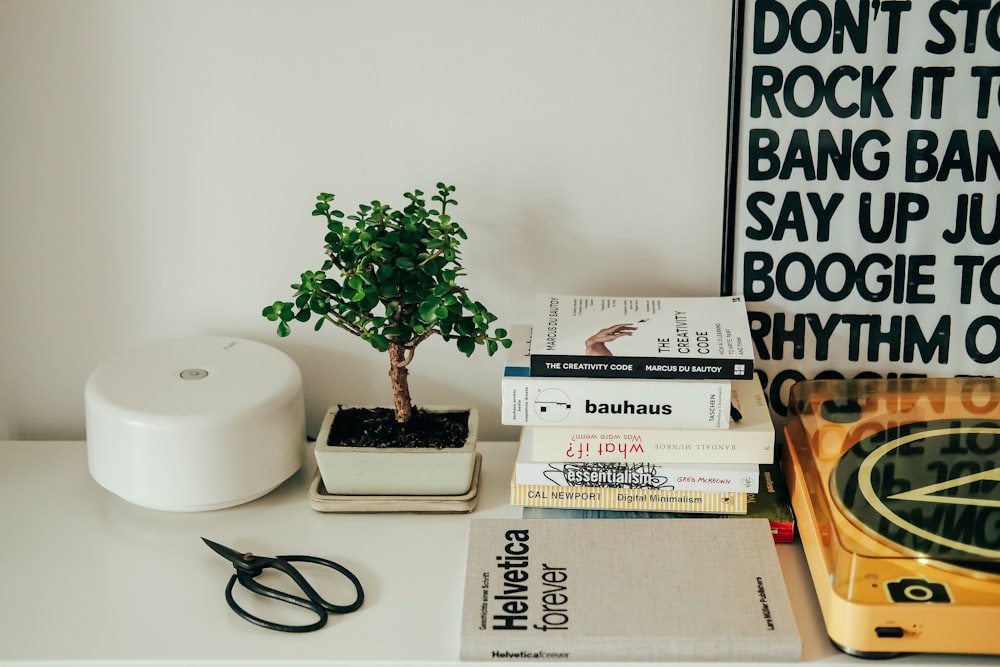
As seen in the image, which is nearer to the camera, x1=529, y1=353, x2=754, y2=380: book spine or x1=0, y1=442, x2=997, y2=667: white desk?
x1=0, y1=442, x2=997, y2=667: white desk

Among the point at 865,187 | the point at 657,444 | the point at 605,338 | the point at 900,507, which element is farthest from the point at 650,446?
the point at 865,187

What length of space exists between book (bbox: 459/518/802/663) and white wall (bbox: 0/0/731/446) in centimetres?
27

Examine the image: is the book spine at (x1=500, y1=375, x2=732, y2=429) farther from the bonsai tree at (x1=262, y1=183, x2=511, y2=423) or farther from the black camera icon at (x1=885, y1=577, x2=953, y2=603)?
the black camera icon at (x1=885, y1=577, x2=953, y2=603)

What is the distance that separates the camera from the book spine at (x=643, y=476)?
3.00 ft

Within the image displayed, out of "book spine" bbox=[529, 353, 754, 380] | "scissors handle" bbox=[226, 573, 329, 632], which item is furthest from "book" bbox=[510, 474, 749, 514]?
"scissors handle" bbox=[226, 573, 329, 632]

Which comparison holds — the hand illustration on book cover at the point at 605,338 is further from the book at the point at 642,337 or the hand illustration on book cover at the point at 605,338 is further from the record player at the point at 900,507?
the record player at the point at 900,507

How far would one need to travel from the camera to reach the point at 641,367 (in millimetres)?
899

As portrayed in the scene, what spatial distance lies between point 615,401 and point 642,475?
0.08 m

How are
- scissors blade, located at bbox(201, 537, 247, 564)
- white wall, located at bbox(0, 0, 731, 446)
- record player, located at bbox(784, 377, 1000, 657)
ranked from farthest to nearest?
white wall, located at bbox(0, 0, 731, 446) → scissors blade, located at bbox(201, 537, 247, 564) → record player, located at bbox(784, 377, 1000, 657)

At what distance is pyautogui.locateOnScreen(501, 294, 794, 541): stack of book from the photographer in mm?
900

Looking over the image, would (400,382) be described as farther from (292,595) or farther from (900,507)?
(900,507)

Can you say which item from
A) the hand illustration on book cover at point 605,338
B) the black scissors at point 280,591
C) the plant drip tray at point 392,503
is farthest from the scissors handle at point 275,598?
the hand illustration on book cover at point 605,338

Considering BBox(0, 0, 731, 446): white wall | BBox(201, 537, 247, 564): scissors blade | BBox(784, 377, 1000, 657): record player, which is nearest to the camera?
BBox(784, 377, 1000, 657): record player

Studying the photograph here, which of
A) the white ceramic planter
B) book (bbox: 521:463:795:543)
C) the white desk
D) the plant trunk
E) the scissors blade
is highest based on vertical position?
the plant trunk
